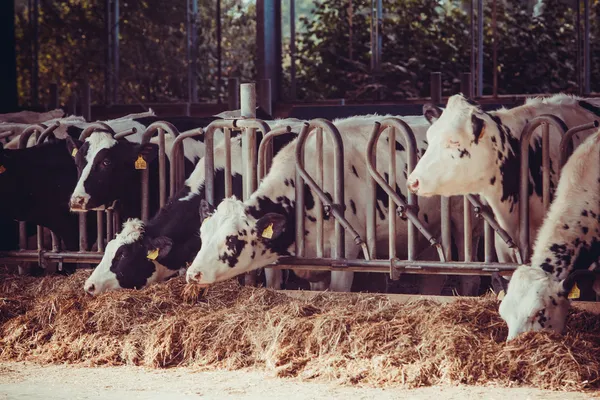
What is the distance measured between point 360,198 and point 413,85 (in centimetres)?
919

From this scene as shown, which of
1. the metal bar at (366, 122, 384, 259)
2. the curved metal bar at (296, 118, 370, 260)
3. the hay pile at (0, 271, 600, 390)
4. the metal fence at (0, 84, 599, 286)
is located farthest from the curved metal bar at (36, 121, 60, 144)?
the metal bar at (366, 122, 384, 259)

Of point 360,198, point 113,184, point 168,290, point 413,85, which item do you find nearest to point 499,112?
point 360,198

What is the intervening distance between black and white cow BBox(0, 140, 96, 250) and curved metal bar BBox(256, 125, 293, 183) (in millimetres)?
2453

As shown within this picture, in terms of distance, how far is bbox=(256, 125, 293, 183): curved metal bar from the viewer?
707cm

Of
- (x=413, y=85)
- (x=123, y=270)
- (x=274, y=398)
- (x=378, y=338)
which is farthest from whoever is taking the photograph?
(x=413, y=85)

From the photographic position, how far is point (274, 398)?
513cm

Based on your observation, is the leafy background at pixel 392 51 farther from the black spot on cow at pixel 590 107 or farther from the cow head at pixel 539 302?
the cow head at pixel 539 302

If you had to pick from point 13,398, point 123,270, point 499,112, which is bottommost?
point 13,398

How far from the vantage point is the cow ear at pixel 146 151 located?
26.9 ft

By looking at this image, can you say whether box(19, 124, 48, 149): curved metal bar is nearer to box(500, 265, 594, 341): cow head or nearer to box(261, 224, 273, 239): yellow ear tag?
box(261, 224, 273, 239): yellow ear tag

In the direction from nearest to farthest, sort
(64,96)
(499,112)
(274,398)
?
(274,398), (499,112), (64,96)

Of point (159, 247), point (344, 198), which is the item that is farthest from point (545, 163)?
point (159, 247)

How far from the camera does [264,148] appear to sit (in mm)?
7281

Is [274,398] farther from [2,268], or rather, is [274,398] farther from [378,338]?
[2,268]
